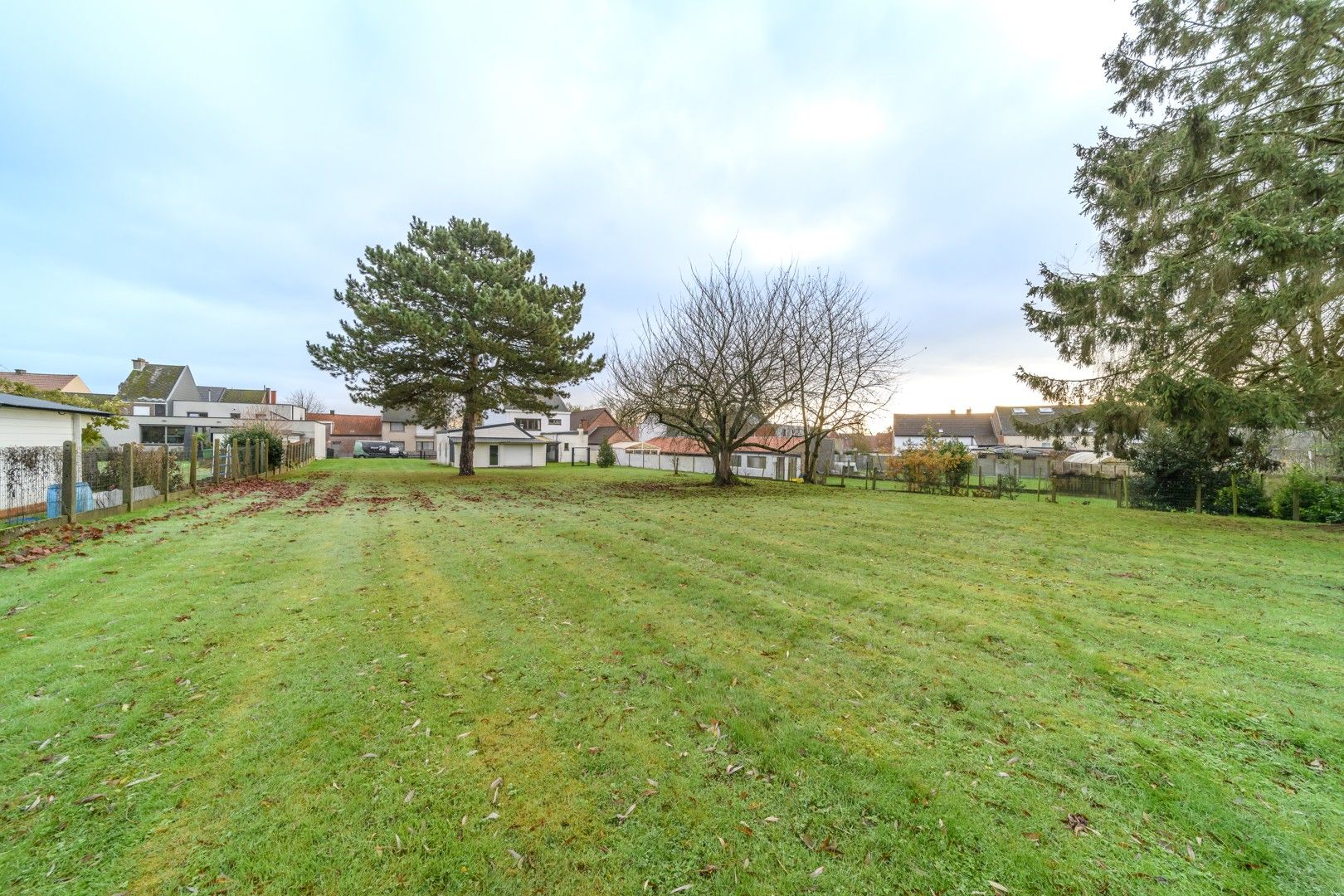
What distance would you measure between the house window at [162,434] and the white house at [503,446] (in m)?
18.6

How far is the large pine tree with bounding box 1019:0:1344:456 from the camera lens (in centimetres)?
923

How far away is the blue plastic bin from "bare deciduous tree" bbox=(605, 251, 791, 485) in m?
15.1

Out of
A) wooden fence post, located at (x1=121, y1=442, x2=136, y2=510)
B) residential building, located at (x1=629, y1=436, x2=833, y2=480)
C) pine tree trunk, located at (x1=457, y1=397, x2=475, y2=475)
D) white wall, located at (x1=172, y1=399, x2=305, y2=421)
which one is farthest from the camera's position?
white wall, located at (x1=172, y1=399, x2=305, y2=421)

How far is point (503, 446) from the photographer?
3391 centimetres

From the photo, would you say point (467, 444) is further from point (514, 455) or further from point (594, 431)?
point (594, 431)

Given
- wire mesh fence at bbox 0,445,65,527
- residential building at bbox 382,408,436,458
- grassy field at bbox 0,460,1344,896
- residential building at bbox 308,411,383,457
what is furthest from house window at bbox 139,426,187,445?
grassy field at bbox 0,460,1344,896

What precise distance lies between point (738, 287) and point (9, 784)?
65.4 ft

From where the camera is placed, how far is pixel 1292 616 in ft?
16.6

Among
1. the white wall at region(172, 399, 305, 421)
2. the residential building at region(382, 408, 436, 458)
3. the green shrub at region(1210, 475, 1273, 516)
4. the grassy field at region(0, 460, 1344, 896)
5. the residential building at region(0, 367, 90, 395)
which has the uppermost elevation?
the residential building at region(0, 367, 90, 395)

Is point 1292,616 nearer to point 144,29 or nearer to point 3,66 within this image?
point 144,29

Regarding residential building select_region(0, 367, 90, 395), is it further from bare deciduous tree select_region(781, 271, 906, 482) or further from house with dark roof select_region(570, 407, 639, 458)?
bare deciduous tree select_region(781, 271, 906, 482)

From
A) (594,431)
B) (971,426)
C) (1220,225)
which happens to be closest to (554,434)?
(594,431)

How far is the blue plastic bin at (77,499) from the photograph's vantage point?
8547 millimetres

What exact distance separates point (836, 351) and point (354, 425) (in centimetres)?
5543
